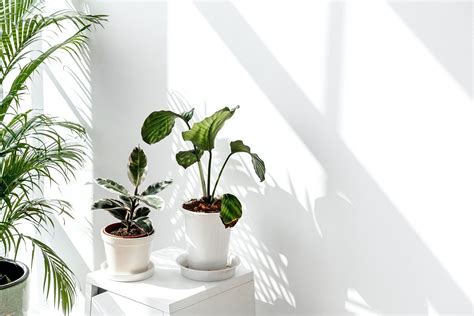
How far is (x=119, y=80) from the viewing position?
7.48 ft

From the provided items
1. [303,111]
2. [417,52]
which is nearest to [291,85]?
[303,111]

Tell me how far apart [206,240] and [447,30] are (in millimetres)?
873

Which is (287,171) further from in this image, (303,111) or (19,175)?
(19,175)

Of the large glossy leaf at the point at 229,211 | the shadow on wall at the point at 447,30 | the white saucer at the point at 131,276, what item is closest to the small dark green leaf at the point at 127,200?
the white saucer at the point at 131,276

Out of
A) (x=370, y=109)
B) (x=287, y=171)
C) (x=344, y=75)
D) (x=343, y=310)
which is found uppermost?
(x=344, y=75)

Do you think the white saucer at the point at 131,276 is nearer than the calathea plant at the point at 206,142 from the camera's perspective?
No

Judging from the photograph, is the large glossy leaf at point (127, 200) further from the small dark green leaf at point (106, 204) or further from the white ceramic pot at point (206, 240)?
the white ceramic pot at point (206, 240)

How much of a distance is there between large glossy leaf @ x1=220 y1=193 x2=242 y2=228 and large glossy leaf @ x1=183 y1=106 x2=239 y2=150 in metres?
0.17

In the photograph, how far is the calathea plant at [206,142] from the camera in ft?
5.36

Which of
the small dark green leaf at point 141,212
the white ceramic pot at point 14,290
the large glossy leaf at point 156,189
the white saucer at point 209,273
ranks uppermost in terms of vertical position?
the large glossy leaf at point 156,189

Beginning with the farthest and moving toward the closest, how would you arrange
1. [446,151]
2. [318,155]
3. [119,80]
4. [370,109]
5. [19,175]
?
[119,80]
[19,175]
[318,155]
[370,109]
[446,151]

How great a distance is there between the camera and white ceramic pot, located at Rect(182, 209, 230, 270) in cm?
171

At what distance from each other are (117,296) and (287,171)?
632 mm

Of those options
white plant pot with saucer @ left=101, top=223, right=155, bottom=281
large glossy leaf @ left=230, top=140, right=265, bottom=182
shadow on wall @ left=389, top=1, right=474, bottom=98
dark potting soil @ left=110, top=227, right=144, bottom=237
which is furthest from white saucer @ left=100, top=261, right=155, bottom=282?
shadow on wall @ left=389, top=1, right=474, bottom=98
